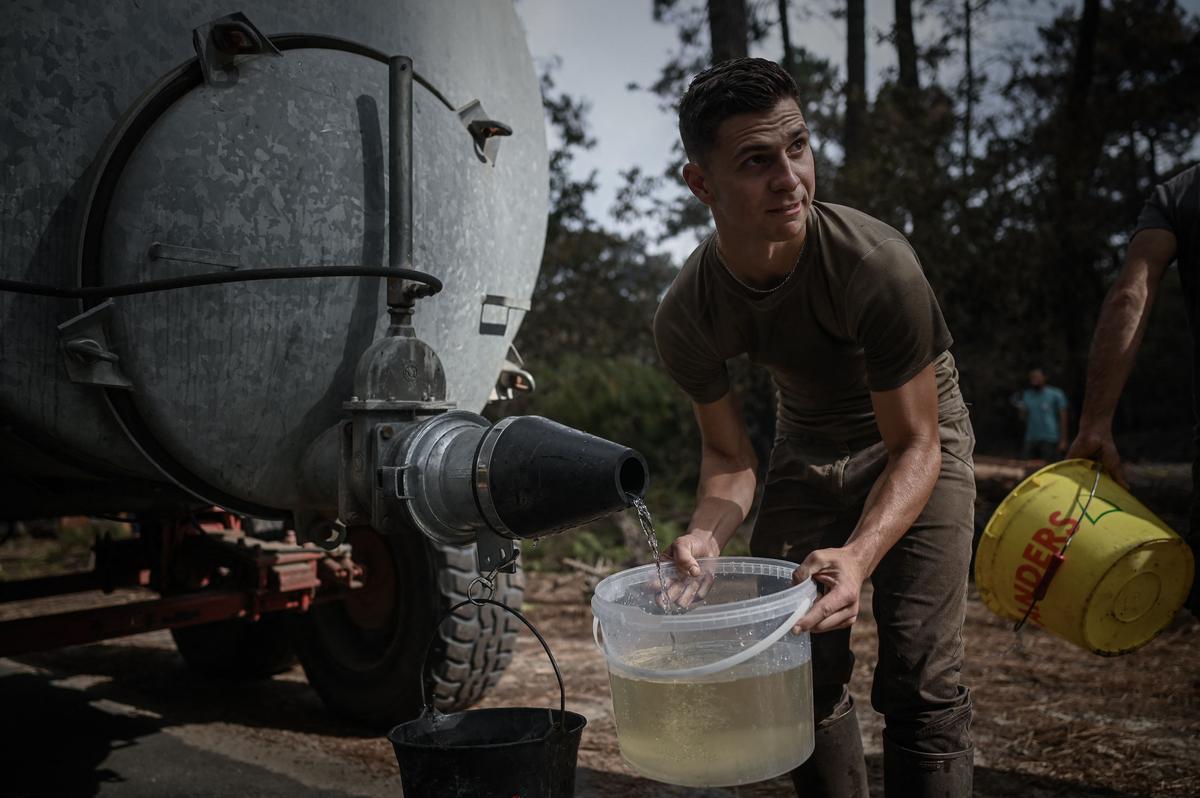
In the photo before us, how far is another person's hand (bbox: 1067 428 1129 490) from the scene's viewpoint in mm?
2559

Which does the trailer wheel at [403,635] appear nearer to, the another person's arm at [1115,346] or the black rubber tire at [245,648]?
the black rubber tire at [245,648]

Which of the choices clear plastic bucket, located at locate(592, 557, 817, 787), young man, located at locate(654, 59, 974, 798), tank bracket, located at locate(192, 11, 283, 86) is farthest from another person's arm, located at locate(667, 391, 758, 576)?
tank bracket, located at locate(192, 11, 283, 86)

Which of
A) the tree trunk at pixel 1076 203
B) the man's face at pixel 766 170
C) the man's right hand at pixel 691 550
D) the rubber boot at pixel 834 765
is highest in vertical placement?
the tree trunk at pixel 1076 203

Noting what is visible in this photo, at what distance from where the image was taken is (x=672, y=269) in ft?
53.1

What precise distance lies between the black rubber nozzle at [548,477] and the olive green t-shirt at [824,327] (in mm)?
671

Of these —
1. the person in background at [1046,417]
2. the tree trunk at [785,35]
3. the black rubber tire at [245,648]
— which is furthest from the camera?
the tree trunk at [785,35]

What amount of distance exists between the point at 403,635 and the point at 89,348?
6.38ft

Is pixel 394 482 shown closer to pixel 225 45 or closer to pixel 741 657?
pixel 741 657

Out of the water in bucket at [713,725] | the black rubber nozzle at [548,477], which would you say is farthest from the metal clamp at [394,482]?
the water in bucket at [713,725]

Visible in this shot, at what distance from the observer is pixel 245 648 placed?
437 centimetres

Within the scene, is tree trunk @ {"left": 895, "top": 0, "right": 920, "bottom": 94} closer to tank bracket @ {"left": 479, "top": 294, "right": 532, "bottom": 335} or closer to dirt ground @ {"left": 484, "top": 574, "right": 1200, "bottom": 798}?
dirt ground @ {"left": 484, "top": 574, "right": 1200, "bottom": 798}

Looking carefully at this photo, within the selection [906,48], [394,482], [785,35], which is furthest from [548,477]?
[785,35]

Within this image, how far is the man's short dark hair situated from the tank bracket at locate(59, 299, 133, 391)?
1.33m

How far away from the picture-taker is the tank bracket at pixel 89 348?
1862mm
